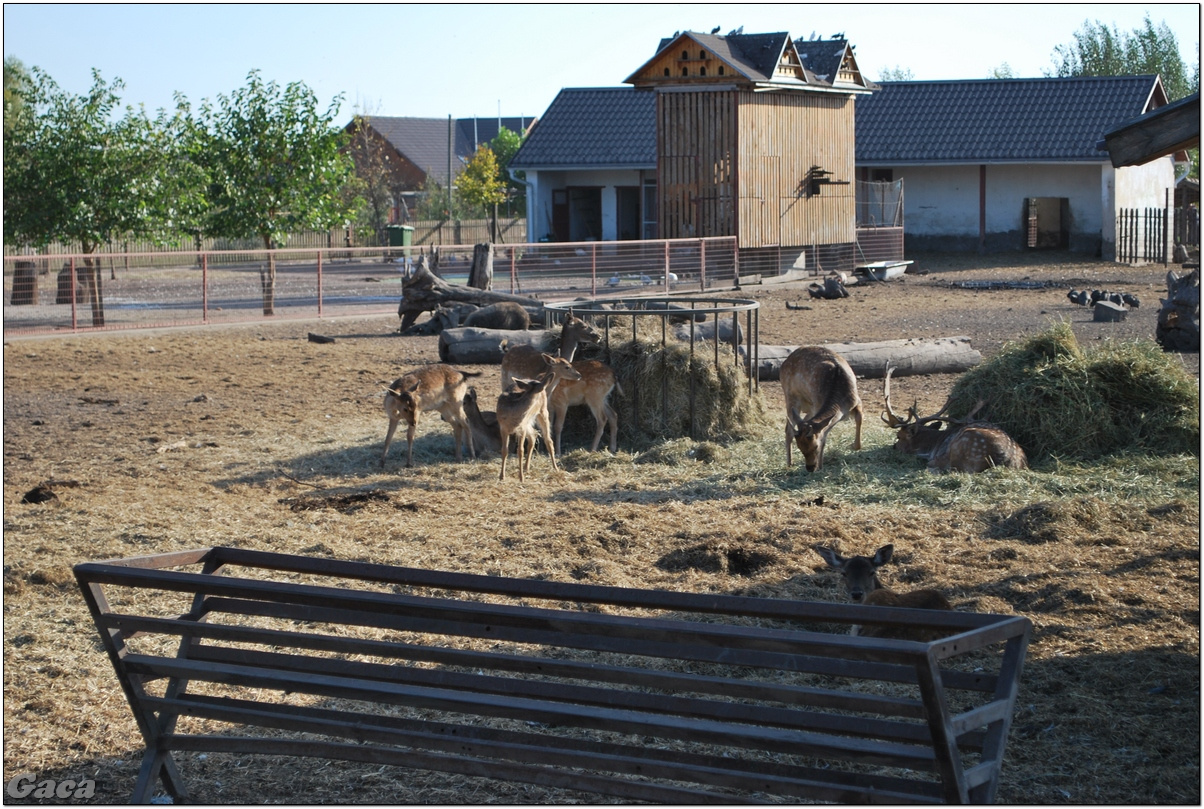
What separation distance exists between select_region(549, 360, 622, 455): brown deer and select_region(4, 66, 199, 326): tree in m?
14.7

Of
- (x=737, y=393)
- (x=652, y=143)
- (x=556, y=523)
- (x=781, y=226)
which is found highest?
(x=652, y=143)

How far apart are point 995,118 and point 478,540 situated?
115 ft

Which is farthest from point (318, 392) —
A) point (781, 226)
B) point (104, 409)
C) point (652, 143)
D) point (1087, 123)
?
point (1087, 123)

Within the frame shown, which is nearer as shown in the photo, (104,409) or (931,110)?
(104,409)

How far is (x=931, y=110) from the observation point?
40656mm

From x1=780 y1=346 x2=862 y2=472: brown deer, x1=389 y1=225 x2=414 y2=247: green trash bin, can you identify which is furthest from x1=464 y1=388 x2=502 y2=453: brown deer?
x1=389 y1=225 x2=414 y2=247: green trash bin

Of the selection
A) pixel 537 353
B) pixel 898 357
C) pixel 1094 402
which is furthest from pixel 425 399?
pixel 898 357

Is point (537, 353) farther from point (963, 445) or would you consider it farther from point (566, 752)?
point (566, 752)

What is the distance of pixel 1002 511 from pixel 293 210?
20.5 m

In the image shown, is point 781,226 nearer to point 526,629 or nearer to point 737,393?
point 737,393

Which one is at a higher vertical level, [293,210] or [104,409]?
[293,210]

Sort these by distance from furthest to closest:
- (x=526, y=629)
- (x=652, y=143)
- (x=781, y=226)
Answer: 1. (x=652, y=143)
2. (x=781, y=226)
3. (x=526, y=629)

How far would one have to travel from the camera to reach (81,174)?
2295 centimetres

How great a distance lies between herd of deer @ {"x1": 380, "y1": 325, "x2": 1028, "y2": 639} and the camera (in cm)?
983
